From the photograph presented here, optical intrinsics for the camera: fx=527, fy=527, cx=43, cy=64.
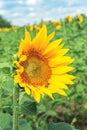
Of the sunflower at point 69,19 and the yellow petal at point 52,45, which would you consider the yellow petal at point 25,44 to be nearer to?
the yellow petal at point 52,45

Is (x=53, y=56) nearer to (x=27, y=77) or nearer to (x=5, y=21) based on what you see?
(x=27, y=77)

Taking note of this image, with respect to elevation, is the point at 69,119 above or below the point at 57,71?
below

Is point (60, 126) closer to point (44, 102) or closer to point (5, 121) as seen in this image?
point (5, 121)

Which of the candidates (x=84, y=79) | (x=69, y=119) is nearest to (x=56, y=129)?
(x=69, y=119)

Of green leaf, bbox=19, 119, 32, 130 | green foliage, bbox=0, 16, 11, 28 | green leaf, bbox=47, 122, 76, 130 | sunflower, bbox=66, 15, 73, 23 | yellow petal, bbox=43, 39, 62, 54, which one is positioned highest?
green foliage, bbox=0, 16, 11, 28

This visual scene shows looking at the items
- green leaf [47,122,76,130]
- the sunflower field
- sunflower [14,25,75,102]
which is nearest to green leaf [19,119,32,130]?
the sunflower field

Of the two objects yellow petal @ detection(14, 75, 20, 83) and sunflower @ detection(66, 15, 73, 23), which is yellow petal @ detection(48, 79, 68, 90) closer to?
yellow petal @ detection(14, 75, 20, 83)
